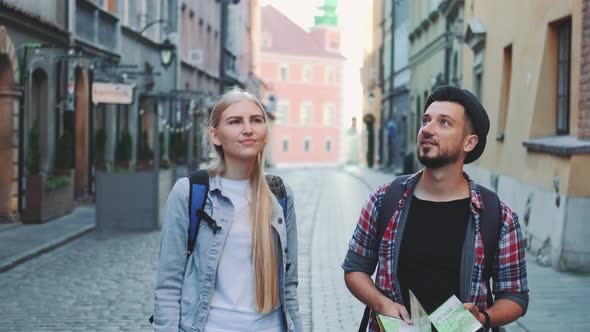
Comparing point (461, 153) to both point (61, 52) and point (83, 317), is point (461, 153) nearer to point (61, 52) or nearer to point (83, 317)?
point (83, 317)

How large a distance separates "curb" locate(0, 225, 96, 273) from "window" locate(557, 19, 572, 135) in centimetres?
679

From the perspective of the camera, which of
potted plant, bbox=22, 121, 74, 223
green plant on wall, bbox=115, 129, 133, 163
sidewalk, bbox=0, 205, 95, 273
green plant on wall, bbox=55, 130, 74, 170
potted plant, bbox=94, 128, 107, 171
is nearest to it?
sidewalk, bbox=0, 205, 95, 273

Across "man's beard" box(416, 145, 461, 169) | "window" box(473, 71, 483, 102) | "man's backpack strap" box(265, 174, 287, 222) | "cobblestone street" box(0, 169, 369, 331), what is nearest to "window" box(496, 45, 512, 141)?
"window" box(473, 71, 483, 102)

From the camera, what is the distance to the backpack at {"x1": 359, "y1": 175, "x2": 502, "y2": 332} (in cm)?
344

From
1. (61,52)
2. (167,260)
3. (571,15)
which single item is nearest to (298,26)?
(61,52)

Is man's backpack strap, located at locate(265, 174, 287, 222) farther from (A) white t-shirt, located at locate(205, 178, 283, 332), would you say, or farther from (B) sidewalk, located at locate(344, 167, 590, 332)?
(B) sidewalk, located at locate(344, 167, 590, 332)

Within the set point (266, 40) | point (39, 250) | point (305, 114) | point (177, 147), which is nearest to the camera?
point (39, 250)

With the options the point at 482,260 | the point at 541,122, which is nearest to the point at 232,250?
the point at 482,260

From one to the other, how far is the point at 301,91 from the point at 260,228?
98.0 m

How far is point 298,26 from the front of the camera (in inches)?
4134

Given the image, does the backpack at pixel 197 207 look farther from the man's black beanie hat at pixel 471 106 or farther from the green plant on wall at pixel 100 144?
the green plant on wall at pixel 100 144

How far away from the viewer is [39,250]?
42.8 ft

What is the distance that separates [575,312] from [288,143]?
3650 inches

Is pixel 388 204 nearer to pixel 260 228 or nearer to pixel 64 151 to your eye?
pixel 260 228
